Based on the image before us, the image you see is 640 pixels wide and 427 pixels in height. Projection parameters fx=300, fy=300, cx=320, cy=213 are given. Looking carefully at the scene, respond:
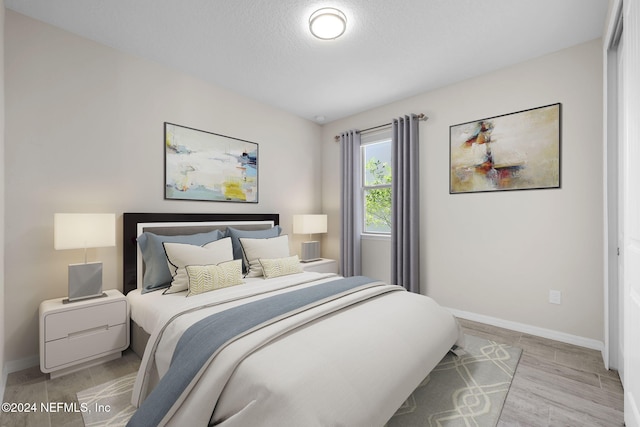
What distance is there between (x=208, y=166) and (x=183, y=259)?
120 centimetres

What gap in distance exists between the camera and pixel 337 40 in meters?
2.48

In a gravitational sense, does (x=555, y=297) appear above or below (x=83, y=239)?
below

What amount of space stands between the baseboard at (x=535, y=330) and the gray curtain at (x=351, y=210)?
137cm

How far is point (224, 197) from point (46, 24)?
196 centimetres

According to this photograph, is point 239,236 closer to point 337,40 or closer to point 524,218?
point 337,40

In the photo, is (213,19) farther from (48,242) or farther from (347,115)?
(347,115)

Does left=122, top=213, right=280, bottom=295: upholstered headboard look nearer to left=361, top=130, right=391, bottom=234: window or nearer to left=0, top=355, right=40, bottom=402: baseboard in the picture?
left=0, top=355, right=40, bottom=402: baseboard

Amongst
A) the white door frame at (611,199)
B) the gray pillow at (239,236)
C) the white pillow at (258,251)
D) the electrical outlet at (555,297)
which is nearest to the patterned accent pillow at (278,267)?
the white pillow at (258,251)

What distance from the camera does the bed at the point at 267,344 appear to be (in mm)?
1192

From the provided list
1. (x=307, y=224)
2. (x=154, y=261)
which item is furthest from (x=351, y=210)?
(x=154, y=261)

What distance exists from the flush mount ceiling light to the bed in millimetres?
1931

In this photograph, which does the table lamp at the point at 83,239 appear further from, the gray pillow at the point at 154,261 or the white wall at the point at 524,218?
the white wall at the point at 524,218

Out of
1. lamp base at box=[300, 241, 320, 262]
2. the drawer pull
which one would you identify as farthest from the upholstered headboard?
lamp base at box=[300, 241, 320, 262]

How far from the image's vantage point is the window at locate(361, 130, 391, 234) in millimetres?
4000
